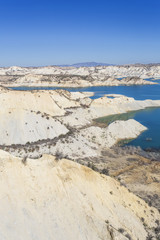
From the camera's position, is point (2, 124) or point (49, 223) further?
point (2, 124)

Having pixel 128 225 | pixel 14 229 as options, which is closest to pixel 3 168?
pixel 14 229

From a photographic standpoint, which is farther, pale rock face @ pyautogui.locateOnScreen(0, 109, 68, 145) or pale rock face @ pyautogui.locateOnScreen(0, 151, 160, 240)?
pale rock face @ pyautogui.locateOnScreen(0, 109, 68, 145)

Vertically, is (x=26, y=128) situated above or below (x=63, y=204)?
below

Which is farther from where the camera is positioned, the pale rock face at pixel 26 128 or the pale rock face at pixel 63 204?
the pale rock face at pixel 26 128

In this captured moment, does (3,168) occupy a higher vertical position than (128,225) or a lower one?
higher

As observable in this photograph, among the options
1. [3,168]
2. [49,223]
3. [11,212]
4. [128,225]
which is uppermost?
[3,168]

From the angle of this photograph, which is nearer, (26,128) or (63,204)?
(63,204)

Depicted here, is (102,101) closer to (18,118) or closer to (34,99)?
(34,99)

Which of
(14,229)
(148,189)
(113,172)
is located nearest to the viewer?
(14,229)
